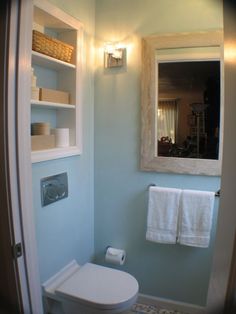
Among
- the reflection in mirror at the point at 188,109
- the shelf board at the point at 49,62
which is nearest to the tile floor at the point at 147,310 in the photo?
the reflection in mirror at the point at 188,109

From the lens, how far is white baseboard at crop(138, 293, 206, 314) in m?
2.27

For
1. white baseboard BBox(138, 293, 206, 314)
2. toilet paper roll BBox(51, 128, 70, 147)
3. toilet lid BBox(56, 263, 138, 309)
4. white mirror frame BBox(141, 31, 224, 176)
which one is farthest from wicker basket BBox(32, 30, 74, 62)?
white baseboard BBox(138, 293, 206, 314)

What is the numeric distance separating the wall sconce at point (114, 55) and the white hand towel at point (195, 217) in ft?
3.69

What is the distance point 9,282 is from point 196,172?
1.50 metres

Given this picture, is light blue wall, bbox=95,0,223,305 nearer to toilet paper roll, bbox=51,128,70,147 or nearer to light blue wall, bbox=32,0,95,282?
light blue wall, bbox=32,0,95,282

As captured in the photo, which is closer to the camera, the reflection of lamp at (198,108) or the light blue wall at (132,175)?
the reflection of lamp at (198,108)

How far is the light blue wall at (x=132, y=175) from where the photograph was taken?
2166 mm

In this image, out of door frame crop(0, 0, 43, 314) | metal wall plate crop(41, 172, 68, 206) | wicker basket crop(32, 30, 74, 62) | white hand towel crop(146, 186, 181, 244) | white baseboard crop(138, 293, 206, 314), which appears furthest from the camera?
white baseboard crop(138, 293, 206, 314)

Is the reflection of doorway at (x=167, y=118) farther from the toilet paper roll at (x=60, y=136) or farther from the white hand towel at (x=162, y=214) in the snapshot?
the toilet paper roll at (x=60, y=136)

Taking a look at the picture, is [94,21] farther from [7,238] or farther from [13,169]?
[7,238]

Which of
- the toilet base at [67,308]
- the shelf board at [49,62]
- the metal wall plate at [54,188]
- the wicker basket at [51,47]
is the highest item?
the wicker basket at [51,47]

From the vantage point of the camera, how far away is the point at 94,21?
7.55 feet

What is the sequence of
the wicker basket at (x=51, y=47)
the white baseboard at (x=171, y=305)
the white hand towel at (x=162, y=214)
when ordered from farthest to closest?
the white baseboard at (x=171, y=305), the white hand towel at (x=162, y=214), the wicker basket at (x=51, y=47)

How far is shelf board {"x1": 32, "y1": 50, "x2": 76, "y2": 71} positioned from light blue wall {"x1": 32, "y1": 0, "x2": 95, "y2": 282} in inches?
9.3
